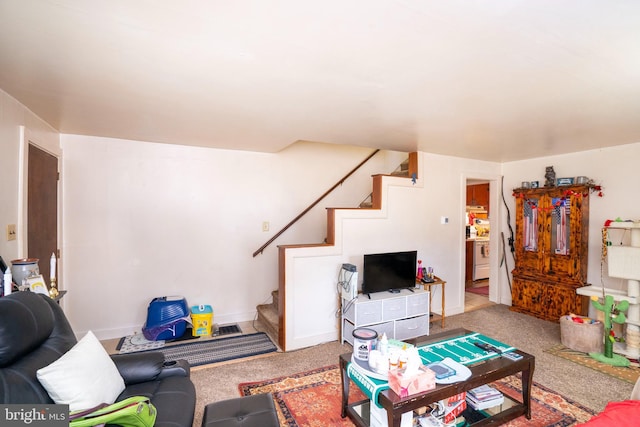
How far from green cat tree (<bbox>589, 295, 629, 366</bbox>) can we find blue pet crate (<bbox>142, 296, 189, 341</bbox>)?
14.6 feet

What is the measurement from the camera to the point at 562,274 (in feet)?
13.5

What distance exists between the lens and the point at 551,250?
425 cm

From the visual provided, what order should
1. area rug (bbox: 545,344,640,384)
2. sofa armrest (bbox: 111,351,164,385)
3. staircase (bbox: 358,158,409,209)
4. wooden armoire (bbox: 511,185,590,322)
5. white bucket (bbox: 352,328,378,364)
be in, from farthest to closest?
staircase (bbox: 358,158,409,209)
wooden armoire (bbox: 511,185,590,322)
area rug (bbox: 545,344,640,384)
white bucket (bbox: 352,328,378,364)
sofa armrest (bbox: 111,351,164,385)

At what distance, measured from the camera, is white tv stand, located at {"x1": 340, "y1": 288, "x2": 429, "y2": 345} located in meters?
3.35

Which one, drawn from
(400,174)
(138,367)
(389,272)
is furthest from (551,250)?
(138,367)

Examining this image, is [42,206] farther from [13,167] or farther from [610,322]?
[610,322]

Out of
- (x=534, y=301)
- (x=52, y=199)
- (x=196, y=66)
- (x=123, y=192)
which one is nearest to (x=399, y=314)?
(x=534, y=301)

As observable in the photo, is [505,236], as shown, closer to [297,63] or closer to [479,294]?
[479,294]

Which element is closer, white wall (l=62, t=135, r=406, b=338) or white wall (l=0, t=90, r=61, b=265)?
white wall (l=0, t=90, r=61, b=265)

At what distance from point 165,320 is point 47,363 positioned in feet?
6.90

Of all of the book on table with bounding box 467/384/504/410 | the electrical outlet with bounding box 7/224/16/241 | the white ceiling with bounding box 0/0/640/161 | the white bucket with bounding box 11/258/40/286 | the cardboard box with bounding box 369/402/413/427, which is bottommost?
the book on table with bounding box 467/384/504/410

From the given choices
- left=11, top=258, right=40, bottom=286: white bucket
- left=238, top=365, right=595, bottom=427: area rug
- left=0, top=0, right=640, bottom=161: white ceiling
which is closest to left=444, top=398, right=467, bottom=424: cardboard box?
left=238, top=365, right=595, bottom=427: area rug

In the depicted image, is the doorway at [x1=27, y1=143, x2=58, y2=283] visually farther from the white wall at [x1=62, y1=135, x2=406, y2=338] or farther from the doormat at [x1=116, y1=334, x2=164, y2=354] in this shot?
the doormat at [x1=116, y1=334, x2=164, y2=354]

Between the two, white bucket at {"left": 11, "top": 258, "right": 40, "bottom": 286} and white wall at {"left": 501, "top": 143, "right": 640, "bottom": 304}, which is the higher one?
white wall at {"left": 501, "top": 143, "right": 640, "bottom": 304}
